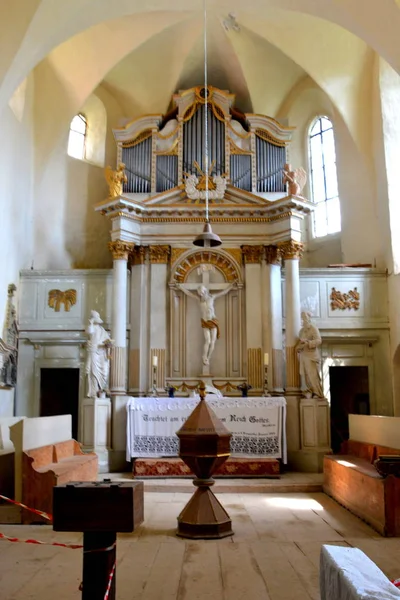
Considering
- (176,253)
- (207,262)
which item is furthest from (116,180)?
(207,262)

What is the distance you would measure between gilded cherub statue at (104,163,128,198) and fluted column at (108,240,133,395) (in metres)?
1.07

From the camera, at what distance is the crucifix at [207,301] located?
12.6 meters

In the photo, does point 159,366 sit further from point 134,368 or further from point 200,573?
point 200,573

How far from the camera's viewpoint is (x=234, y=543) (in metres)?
5.73

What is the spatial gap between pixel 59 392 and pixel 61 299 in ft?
11.5

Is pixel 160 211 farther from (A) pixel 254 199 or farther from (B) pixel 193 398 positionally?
(B) pixel 193 398

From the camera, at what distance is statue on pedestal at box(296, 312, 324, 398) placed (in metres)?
11.9

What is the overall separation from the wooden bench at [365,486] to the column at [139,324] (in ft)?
14.9

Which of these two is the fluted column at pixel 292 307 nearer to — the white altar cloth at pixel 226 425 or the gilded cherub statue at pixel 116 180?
the white altar cloth at pixel 226 425

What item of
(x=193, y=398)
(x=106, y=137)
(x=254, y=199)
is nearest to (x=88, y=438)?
(x=193, y=398)

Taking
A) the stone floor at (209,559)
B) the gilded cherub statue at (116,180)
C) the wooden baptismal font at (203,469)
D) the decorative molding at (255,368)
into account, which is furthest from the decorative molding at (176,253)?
the wooden baptismal font at (203,469)

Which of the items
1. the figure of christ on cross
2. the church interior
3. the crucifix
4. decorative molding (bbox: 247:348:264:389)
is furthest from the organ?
decorative molding (bbox: 247:348:264:389)

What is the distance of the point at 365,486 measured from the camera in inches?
269

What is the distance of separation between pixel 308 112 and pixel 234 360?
6.76 m
